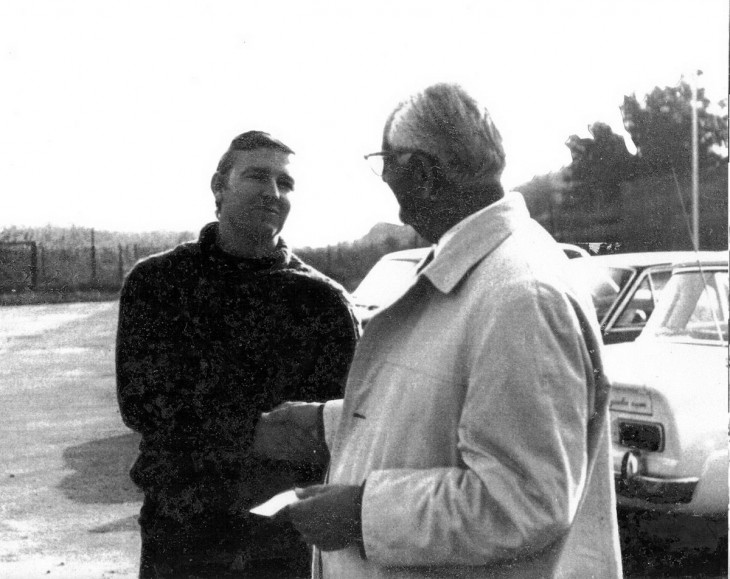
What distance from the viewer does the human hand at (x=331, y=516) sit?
1462 millimetres

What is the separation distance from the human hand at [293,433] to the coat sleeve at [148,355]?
0.51 metres

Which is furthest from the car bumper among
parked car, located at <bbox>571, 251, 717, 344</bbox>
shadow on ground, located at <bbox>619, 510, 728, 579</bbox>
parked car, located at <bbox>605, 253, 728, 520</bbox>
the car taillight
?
parked car, located at <bbox>571, 251, 717, 344</bbox>

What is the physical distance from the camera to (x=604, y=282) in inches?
253

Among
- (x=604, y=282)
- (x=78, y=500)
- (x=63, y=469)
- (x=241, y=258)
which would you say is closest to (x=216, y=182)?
(x=241, y=258)

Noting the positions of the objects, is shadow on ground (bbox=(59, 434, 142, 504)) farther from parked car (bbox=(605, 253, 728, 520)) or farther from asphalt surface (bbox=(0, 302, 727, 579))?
parked car (bbox=(605, 253, 728, 520))

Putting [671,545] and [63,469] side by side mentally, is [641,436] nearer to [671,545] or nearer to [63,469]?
[671,545]

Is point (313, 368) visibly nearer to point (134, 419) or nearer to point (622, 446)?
point (134, 419)

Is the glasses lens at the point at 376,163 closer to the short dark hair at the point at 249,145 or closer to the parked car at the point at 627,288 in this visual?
the short dark hair at the point at 249,145

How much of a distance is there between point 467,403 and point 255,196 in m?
1.38

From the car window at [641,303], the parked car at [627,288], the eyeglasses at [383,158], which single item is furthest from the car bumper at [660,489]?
the eyeglasses at [383,158]

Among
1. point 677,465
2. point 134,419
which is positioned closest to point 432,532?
point 134,419

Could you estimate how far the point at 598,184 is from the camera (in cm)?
513

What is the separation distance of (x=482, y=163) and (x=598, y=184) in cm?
376

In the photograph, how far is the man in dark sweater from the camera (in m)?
2.41
